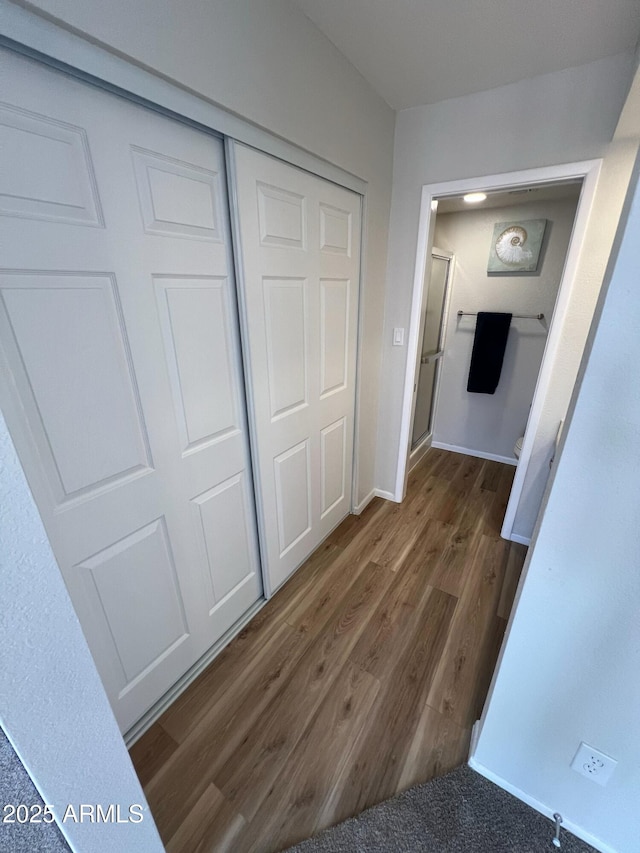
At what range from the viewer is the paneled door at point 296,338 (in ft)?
4.27

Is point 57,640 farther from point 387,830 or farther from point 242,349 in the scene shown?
point 387,830

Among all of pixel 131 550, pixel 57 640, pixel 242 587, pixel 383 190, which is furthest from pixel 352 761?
pixel 383 190

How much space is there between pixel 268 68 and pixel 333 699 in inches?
90.8

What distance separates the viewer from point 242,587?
162cm

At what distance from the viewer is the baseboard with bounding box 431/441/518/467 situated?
3.24 m

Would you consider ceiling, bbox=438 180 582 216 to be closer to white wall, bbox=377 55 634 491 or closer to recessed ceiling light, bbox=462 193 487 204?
recessed ceiling light, bbox=462 193 487 204

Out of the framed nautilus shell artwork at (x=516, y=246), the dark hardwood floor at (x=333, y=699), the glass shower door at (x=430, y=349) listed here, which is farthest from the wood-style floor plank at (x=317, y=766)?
the framed nautilus shell artwork at (x=516, y=246)

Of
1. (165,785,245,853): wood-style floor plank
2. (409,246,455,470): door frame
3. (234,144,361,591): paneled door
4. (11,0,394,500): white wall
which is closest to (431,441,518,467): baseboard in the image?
(409,246,455,470): door frame

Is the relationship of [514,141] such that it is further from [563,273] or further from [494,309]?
[494,309]

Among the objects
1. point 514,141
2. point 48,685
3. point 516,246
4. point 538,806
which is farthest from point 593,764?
point 516,246

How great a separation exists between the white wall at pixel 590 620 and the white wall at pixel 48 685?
0.94 m

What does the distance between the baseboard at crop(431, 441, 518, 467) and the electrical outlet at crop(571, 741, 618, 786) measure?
8.45 feet

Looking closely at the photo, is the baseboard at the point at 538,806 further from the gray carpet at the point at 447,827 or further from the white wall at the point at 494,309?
the white wall at the point at 494,309

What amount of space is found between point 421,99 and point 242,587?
8.56 feet
